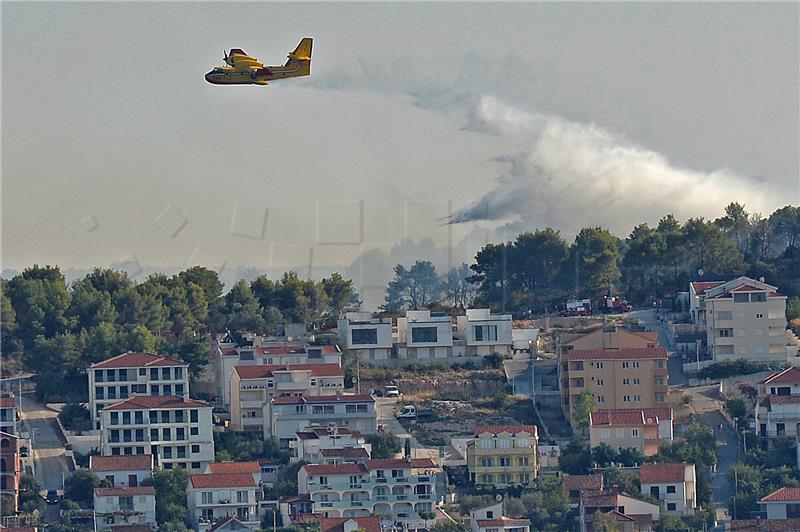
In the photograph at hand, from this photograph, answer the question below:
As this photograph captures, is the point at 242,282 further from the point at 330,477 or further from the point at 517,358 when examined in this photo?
the point at 330,477

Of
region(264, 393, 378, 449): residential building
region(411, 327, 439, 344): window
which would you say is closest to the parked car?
region(411, 327, 439, 344): window

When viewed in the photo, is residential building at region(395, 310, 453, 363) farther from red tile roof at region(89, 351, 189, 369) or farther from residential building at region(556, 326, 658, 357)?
red tile roof at region(89, 351, 189, 369)

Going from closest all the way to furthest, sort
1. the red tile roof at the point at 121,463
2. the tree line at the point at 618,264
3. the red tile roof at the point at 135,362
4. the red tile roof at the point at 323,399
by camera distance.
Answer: the red tile roof at the point at 121,463 < the red tile roof at the point at 323,399 < the red tile roof at the point at 135,362 < the tree line at the point at 618,264

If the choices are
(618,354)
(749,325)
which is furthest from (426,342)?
(749,325)

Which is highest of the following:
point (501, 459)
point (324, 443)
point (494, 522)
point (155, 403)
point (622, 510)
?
point (155, 403)

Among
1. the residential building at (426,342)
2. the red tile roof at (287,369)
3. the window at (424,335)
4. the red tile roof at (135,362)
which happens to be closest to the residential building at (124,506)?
the red tile roof at (135,362)

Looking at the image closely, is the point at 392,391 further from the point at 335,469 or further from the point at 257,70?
the point at 257,70

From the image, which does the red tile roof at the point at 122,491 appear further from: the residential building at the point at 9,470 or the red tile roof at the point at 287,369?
the red tile roof at the point at 287,369
